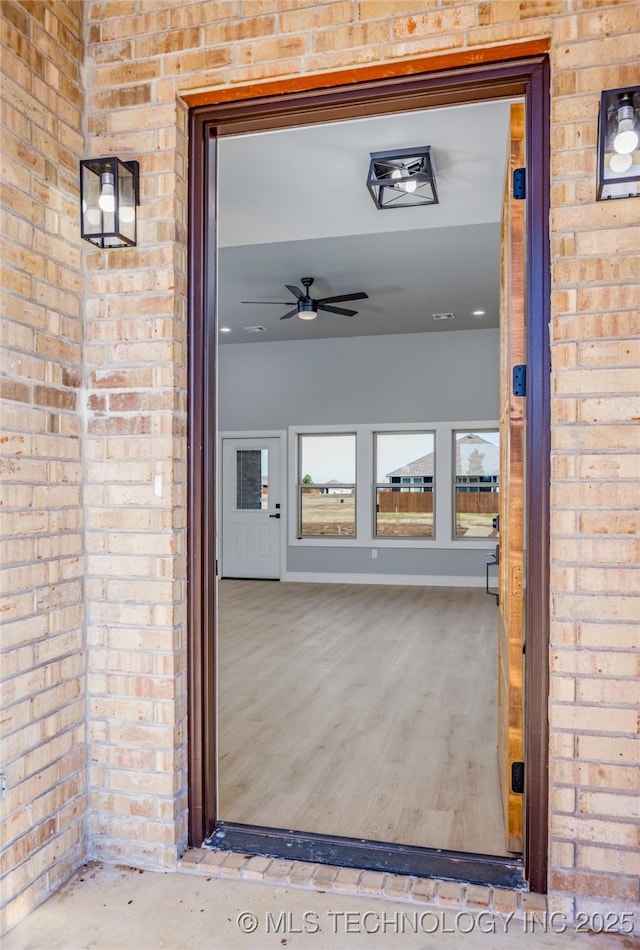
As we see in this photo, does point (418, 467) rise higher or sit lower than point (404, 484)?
higher

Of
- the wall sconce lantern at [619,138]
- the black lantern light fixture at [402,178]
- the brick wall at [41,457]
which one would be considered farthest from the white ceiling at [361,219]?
the wall sconce lantern at [619,138]

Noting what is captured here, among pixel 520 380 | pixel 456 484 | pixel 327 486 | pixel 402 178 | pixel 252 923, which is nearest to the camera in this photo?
pixel 252 923

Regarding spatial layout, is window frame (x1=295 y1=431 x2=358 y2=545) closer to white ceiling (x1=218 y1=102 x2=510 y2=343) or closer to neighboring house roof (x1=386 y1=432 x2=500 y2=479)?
neighboring house roof (x1=386 y1=432 x2=500 y2=479)

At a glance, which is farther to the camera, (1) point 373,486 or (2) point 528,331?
(1) point 373,486

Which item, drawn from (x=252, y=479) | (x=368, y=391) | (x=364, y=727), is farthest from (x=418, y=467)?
(x=364, y=727)

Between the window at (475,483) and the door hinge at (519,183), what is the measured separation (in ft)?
21.2

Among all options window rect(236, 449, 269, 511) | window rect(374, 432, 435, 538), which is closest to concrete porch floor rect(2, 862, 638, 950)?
window rect(374, 432, 435, 538)

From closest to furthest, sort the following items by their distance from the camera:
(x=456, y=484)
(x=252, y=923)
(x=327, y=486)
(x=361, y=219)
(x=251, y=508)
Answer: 1. (x=252, y=923)
2. (x=361, y=219)
3. (x=456, y=484)
4. (x=327, y=486)
5. (x=251, y=508)

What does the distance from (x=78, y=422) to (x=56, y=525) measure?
32 cm

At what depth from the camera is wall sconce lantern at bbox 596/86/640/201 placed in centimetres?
160

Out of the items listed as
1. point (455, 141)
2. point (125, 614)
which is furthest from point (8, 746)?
point (455, 141)

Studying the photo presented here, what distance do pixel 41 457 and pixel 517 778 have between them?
1.71 meters

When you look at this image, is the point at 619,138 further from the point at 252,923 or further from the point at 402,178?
the point at 402,178

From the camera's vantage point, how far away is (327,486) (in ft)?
29.2
